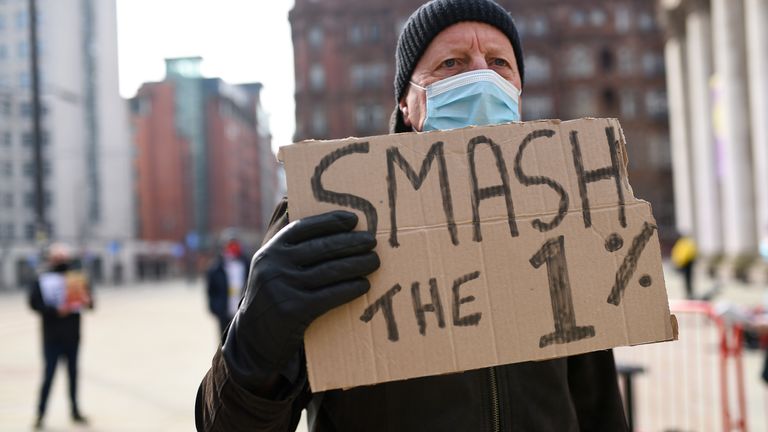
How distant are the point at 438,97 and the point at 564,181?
53cm

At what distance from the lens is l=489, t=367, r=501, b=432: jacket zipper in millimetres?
1616

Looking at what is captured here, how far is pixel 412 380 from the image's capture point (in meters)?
1.62

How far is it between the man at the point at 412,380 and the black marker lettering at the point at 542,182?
371 mm

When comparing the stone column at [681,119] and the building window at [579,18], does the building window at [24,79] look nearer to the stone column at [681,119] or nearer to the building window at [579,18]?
the stone column at [681,119]

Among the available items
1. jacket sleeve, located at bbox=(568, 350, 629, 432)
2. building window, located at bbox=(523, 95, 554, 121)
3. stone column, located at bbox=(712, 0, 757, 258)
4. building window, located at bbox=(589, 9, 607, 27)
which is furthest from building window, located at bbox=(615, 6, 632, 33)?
jacket sleeve, located at bbox=(568, 350, 629, 432)

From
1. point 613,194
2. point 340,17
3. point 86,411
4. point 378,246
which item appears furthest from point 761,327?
point 340,17

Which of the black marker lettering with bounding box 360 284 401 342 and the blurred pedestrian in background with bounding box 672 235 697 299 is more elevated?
the black marker lettering with bounding box 360 284 401 342

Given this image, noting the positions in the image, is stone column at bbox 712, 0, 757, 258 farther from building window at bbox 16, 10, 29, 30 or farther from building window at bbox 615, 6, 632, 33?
building window at bbox 615, 6, 632, 33

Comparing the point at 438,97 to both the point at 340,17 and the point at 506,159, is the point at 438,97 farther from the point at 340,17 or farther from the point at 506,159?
the point at 340,17

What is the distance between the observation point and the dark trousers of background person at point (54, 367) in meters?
6.98

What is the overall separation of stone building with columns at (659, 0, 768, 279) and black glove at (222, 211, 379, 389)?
1907 centimetres

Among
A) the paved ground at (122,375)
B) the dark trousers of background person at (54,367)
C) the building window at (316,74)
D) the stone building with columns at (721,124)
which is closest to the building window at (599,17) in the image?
the building window at (316,74)

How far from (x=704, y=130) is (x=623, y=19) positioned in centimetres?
3284

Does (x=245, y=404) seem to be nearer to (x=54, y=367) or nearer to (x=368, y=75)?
(x=54, y=367)
